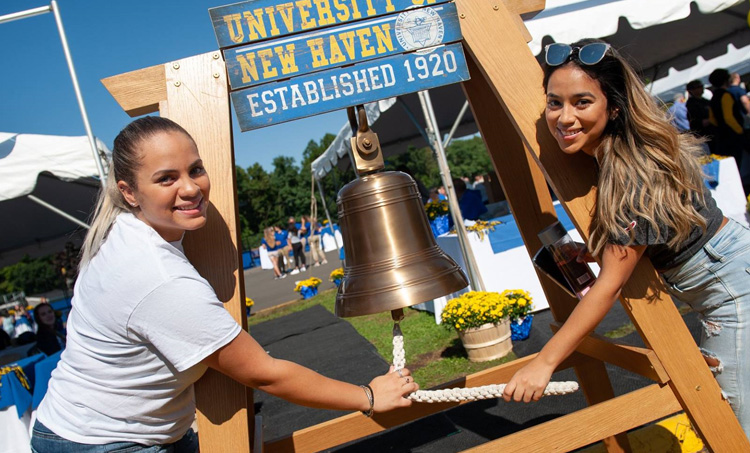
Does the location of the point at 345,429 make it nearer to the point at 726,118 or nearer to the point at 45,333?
the point at 45,333

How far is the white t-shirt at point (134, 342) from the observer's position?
4.77ft

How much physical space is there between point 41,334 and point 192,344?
6.61m

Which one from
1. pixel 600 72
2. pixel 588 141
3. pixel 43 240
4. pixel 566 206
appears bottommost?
pixel 566 206

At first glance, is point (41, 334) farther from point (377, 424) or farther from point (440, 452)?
point (377, 424)

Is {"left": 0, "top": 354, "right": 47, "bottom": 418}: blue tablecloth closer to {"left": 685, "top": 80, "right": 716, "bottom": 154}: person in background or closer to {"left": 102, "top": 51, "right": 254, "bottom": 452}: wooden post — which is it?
{"left": 102, "top": 51, "right": 254, "bottom": 452}: wooden post

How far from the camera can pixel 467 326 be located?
5.29 metres

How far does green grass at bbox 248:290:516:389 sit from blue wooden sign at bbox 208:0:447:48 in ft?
12.4

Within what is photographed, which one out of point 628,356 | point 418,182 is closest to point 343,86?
point 628,356

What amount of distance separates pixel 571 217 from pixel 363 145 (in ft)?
2.52

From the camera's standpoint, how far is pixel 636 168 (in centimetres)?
169

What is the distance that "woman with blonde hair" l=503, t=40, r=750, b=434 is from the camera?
5.54 feet

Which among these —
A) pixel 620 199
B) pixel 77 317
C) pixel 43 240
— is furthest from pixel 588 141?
pixel 43 240

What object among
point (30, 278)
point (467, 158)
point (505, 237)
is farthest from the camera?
point (467, 158)

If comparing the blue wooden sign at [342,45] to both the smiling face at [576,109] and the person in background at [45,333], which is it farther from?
the person in background at [45,333]
